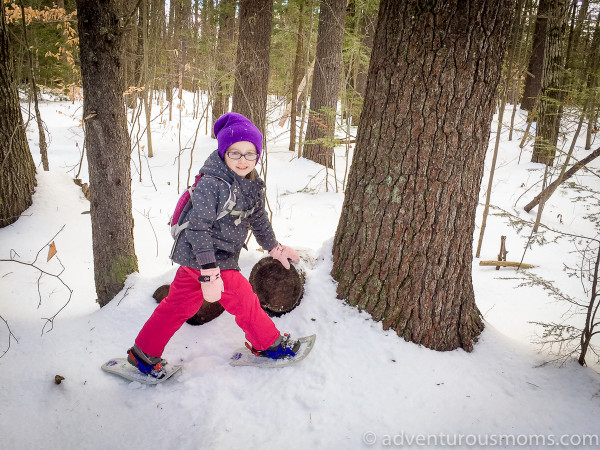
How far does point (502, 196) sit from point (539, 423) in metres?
7.13

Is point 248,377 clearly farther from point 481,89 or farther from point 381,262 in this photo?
point 481,89

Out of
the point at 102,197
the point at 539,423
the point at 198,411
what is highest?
the point at 102,197

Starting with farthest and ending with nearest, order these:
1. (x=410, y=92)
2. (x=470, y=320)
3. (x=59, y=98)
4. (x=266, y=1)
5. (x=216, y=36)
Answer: (x=59, y=98) < (x=216, y=36) < (x=266, y=1) < (x=470, y=320) < (x=410, y=92)

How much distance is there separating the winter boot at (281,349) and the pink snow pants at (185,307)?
0.08 meters

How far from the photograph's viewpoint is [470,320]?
2.56 m

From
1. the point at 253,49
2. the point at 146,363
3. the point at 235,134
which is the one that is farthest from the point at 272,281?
the point at 253,49

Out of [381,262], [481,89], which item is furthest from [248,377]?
[481,89]

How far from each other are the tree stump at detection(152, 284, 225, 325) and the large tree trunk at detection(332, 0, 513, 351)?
1.05 metres

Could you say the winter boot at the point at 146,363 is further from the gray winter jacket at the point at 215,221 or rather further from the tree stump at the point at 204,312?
the gray winter jacket at the point at 215,221

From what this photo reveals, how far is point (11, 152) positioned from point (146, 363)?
A: 4.15 meters

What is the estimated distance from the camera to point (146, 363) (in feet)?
7.23

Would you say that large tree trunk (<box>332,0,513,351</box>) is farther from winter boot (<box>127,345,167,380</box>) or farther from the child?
winter boot (<box>127,345,167,380</box>)

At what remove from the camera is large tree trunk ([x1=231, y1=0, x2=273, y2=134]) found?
6.99 meters

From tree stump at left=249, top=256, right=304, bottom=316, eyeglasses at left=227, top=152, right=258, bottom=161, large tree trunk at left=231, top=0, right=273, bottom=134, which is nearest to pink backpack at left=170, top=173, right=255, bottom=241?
eyeglasses at left=227, top=152, right=258, bottom=161
